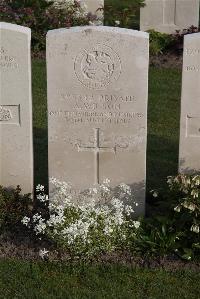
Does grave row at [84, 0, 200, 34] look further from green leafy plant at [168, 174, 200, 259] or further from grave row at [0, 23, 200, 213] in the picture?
green leafy plant at [168, 174, 200, 259]

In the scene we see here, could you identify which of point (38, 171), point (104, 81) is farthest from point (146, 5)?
point (104, 81)

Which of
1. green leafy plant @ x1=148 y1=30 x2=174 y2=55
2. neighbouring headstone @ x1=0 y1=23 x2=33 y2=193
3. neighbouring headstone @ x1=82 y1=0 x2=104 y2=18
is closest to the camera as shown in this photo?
neighbouring headstone @ x1=0 y1=23 x2=33 y2=193

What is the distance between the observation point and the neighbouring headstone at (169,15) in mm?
14070

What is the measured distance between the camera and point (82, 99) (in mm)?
6609

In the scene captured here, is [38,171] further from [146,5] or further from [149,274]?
[146,5]

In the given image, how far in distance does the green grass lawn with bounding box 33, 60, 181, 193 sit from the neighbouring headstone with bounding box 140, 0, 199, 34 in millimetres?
2026

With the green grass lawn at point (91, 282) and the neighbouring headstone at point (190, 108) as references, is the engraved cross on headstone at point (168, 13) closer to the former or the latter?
the neighbouring headstone at point (190, 108)

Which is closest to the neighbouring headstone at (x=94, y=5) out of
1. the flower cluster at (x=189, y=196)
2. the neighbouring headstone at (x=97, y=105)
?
the neighbouring headstone at (x=97, y=105)

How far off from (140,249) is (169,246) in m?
0.28

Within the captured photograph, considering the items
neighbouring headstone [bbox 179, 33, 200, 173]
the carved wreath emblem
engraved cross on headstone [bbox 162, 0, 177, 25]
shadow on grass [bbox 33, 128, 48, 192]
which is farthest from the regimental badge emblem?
engraved cross on headstone [bbox 162, 0, 177, 25]

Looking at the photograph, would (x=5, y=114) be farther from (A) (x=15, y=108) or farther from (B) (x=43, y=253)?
(B) (x=43, y=253)

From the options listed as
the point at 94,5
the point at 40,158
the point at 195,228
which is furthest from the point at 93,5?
the point at 195,228

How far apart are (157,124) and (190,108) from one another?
3114mm

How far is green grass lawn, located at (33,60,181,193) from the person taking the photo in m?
8.34
